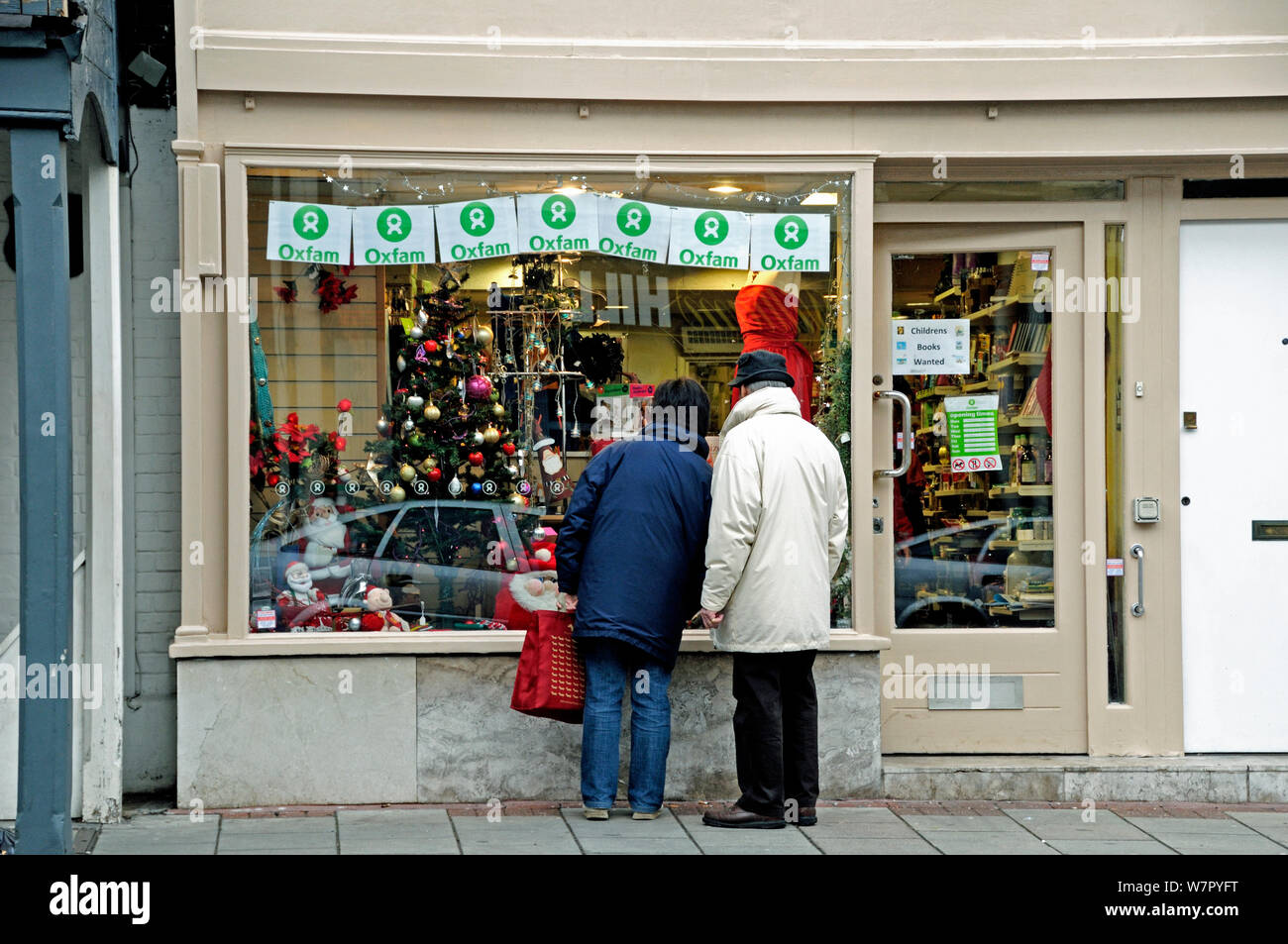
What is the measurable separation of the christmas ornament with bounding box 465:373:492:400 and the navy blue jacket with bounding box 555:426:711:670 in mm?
921

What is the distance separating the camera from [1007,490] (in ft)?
23.8

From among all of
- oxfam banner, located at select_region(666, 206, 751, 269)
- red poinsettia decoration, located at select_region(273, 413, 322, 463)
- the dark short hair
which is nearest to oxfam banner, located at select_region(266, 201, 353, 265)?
red poinsettia decoration, located at select_region(273, 413, 322, 463)

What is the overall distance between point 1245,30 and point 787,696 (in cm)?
388

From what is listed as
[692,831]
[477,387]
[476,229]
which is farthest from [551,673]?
[476,229]

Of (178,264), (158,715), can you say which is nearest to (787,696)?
(158,715)

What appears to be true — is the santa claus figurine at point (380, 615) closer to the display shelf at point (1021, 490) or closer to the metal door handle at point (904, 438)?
the metal door handle at point (904, 438)

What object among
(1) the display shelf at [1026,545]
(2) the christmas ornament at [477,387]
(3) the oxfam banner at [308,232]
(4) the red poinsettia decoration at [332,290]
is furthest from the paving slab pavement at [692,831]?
(3) the oxfam banner at [308,232]

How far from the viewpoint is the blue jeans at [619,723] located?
620 centimetres

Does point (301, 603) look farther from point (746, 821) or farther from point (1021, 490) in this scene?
point (1021, 490)

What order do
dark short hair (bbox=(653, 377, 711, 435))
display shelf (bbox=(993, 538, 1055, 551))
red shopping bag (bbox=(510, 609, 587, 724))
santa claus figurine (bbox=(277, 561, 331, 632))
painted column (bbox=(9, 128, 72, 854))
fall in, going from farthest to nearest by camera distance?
display shelf (bbox=(993, 538, 1055, 551)), santa claus figurine (bbox=(277, 561, 331, 632)), dark short hair (bbox=(653, 377, 711, 435)), red shopping bag (bbox=(510, 609, 587, 724)), painted column (bbox=(9, 128, 72, 854))

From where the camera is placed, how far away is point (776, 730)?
6133 mm

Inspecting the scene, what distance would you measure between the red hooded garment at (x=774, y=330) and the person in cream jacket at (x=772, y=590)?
0.77m

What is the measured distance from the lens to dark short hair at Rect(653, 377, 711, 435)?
6.39m

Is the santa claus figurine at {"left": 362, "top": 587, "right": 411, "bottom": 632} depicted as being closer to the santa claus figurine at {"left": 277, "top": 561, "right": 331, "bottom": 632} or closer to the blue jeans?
the santa claus figurine at {"left": 277, "top": 561, "right": 331, "bottom": 632}
